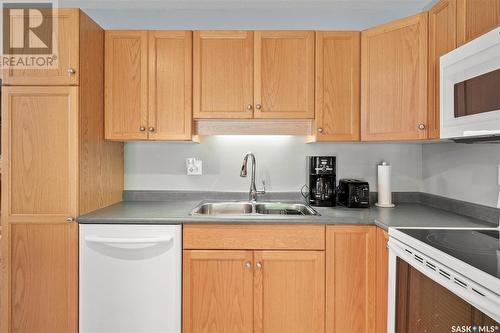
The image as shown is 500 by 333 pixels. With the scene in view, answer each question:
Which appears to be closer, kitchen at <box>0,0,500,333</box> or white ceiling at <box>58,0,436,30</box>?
kitchen at <box>0,0,500,333</box>

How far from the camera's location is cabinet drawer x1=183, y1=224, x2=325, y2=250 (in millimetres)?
1727

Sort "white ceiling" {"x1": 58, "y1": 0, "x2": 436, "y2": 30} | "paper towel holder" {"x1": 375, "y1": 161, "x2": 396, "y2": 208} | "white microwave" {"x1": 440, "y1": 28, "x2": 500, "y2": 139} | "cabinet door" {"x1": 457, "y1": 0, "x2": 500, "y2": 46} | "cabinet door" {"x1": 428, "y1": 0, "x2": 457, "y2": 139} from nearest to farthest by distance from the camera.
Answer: "white microwave" {"x1": 440, "y1": 28, "x2": 500, "y2": 139} < "cabinet door" {"x1": 457, "y1": 0, "x2": 500, "y2": 46} < "cabinet door" {"x1": 428, "y1": 0, "x2": 457, "y2": 139} < "paper towel holder" {"x1": 375, "y1": 161, "x2": 396, "y2": 208} < "white ceiling" {"x1": 58, "y1": 0, "x2": 436, "y2": 30}

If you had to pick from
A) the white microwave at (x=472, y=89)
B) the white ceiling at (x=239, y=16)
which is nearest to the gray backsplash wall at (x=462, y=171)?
the white microwave at (x=472, y=89)

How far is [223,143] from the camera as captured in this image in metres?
2.37

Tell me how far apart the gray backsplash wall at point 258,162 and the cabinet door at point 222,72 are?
37 centimetres

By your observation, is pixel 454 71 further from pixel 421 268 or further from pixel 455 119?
pixel 421 268

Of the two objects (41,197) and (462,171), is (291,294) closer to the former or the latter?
(462,171)

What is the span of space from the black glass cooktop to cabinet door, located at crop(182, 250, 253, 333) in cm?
87

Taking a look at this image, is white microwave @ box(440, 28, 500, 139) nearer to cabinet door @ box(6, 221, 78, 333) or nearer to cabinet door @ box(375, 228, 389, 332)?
cabinet door @ box(375, 228, 389, 332)

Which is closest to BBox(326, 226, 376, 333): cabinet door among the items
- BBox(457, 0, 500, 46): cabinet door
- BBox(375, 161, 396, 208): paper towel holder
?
BBox(375, 161, 396, 208): paper towel holder

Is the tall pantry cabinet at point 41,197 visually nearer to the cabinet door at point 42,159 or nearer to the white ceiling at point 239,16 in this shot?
the cabinet door at point 42,159

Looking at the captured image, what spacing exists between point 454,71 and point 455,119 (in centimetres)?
22

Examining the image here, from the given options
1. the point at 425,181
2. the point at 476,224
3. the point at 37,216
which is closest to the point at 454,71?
the point at 476,224

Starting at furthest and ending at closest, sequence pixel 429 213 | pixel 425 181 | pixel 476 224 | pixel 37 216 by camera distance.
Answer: pixel 425 181 < pixel 429 213 < pixel 37 216 < pixel 476 224
